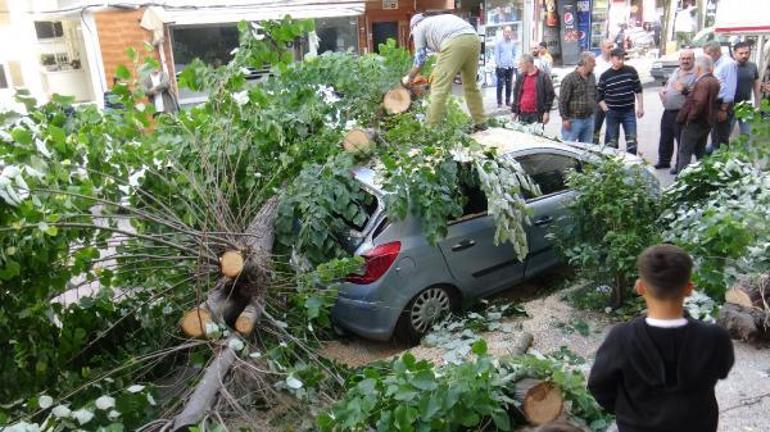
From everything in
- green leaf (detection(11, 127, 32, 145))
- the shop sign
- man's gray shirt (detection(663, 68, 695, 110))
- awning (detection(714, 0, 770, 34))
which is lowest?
man's gray shirt (detection(663, 68, 695, 110))

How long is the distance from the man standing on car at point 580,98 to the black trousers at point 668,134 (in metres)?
1.02

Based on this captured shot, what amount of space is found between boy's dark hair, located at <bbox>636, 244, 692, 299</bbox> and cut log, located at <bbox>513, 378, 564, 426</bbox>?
125 cm

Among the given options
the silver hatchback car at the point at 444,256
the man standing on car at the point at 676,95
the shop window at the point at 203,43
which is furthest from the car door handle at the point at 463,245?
the shop window at the point at 203,43

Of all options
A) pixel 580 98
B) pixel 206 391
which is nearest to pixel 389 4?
pixel 580 98

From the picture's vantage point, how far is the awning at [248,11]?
13.7 m

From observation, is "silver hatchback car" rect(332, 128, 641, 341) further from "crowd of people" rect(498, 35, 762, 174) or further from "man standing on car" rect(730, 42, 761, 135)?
"man standing on car" rect(730, 42, 761, 135)

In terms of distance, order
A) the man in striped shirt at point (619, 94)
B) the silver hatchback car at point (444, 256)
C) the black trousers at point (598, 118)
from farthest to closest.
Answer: the black trousers at point (598, 118)
the man in striped shirt at point (619, 94)
the silver hatchback car at point (444, 256)

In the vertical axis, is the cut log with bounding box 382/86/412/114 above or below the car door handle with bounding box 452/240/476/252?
above

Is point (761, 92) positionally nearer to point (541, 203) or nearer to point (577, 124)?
point (577, 124)

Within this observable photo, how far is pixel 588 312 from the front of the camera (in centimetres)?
531

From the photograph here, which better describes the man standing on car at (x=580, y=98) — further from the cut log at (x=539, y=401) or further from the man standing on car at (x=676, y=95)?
the cut log at (x=539, y=401)

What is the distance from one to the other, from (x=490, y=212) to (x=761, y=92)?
7.88 metres

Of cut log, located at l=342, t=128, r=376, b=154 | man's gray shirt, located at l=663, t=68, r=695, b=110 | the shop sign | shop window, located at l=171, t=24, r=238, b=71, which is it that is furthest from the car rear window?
the shop sign

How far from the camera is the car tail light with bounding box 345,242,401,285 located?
4891 millimetres
